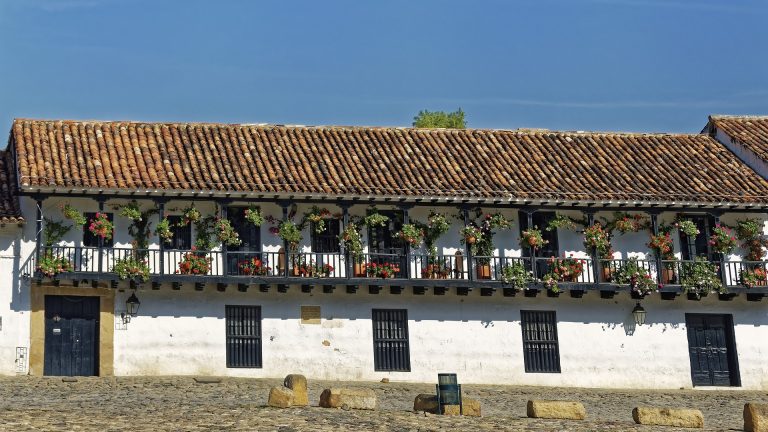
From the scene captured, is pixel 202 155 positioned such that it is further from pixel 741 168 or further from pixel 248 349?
pixel 741 168

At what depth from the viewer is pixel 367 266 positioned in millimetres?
36750

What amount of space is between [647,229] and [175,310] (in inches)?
529

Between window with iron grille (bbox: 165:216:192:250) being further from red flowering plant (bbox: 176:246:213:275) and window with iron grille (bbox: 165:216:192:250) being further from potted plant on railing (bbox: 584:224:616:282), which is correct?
potted plant on railing (bbox: 584:224:616:282)

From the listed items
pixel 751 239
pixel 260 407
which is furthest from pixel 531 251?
pixel 260 407

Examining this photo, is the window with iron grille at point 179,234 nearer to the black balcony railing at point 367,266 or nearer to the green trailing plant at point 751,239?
the black balcony railing at point 367,266

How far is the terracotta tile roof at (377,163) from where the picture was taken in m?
36.8

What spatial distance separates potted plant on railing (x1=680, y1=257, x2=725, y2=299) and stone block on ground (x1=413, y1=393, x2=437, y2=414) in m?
12.4

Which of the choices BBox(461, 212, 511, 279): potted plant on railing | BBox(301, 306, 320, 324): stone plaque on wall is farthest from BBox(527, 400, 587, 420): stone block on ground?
BBox(301, 306, 320, 324): stone plaque on wall

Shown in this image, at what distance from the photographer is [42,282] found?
35125mm

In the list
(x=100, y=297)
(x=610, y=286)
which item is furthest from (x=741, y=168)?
(x=100, y=297)

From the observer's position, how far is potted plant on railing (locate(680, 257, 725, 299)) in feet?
125

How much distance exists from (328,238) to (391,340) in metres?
3.24

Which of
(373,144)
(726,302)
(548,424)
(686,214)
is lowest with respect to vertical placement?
(548,424)

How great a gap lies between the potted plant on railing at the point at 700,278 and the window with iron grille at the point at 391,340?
25.8 feet
